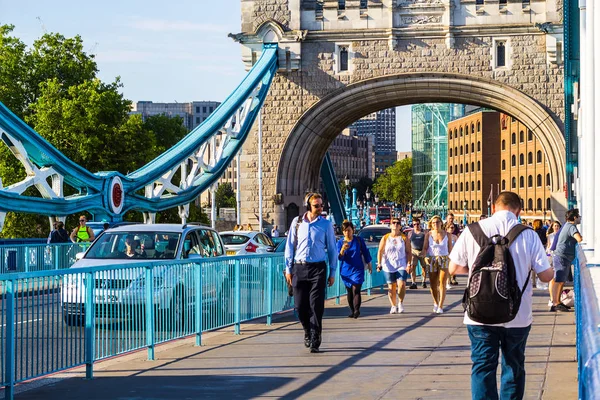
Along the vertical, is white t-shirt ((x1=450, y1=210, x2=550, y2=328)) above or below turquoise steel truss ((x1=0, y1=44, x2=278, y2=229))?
below

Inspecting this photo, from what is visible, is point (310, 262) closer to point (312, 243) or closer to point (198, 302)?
point (312, 243)

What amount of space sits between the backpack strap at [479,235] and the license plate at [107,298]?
360 centimetres

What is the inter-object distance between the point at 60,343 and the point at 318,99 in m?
30.1

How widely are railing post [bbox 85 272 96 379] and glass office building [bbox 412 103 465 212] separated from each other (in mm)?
109850

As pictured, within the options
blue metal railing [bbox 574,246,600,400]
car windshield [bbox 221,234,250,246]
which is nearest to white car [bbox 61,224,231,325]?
blue metal railing [bbox 574,246,600,400]

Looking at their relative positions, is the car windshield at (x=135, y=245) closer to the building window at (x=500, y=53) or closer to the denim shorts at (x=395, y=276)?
the denim shorts at (x=395, y=276)

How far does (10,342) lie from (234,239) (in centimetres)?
1702

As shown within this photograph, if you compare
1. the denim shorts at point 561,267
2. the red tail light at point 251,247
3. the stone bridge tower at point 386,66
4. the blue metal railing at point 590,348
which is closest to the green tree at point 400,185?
the stone bridge tower at point 386,66

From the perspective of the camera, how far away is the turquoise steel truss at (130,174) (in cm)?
2573

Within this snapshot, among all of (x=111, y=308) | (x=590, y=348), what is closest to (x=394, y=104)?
(x=111, y=308)

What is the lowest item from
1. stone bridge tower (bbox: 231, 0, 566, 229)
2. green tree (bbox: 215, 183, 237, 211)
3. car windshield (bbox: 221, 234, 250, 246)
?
car windshield (bbox: 221, 234, 250, 246)

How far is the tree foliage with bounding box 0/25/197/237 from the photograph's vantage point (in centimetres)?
4334

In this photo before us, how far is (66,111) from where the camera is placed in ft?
143

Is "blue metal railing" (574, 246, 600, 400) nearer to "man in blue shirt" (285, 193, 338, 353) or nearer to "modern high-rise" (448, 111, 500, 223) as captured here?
"man in blue shirt" (285, 193, 338, 353)
